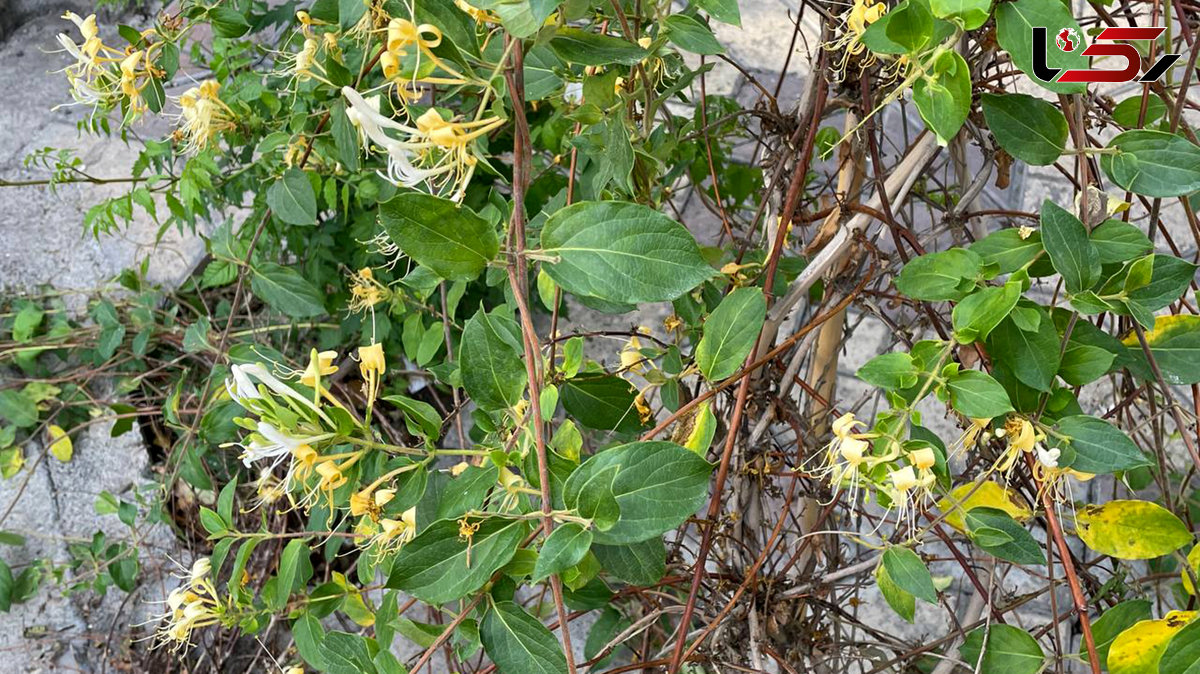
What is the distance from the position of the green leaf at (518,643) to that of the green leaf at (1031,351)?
31 centimetres

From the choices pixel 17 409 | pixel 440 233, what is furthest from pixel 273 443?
pixel 17 409

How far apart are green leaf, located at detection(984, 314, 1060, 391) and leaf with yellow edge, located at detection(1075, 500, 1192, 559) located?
153 millimetres

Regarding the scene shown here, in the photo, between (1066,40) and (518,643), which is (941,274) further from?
(518,643)

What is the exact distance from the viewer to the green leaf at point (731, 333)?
0.59 metres

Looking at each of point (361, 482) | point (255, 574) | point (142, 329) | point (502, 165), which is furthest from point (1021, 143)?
point (142, 329)

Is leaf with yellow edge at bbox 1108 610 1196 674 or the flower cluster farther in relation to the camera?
the flower cluster

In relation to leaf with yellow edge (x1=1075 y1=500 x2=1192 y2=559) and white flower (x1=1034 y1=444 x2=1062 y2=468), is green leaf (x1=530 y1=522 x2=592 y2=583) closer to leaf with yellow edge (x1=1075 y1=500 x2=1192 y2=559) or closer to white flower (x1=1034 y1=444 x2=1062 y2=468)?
white flower (x1=1034 y1=444 x2=1062 y2=468)

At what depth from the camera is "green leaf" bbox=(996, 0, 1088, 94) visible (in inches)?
19.6

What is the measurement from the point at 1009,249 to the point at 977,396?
0.37ft

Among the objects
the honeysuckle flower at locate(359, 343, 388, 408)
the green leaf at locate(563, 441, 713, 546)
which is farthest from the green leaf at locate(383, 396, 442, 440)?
the green leaf at locate(563, 441, 713, 546)

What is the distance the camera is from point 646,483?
501mm

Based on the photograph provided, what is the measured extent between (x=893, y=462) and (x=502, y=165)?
3.15 ft

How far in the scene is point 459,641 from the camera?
2.01 ft

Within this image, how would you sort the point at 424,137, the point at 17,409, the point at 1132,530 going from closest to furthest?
the point at 424,137 < the point at 1132,530 < the point at 17,409
